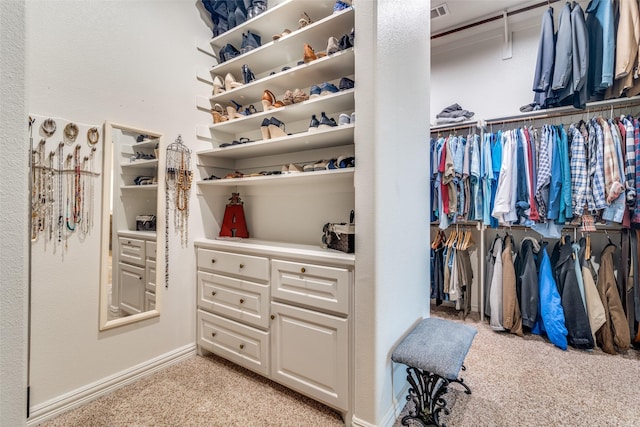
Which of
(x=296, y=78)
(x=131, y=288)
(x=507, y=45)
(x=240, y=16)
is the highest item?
(x=507, y=45)

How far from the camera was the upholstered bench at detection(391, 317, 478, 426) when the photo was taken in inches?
50.5

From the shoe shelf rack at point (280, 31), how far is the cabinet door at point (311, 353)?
1689mm

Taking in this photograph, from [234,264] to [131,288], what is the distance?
69cm

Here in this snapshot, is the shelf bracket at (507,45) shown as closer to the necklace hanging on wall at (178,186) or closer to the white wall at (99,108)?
the white wall at (99,108)

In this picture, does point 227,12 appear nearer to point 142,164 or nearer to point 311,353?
point 142,164

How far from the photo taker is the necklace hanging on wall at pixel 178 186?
207 centimetres

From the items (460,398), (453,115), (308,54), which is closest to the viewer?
(460,398)

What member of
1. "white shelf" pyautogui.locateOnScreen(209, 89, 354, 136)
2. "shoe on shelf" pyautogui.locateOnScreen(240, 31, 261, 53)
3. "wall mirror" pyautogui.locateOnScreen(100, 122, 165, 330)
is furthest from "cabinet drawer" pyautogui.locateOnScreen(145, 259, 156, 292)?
"shoe on shelf" pyautogui.locateOnScreen(240, 31, 261, 53)

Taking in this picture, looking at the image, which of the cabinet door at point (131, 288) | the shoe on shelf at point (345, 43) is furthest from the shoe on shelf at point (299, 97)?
the cabinet door at point (131, 288)

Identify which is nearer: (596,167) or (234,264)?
(234,264)

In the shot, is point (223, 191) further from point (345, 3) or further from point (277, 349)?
point (345, 3)

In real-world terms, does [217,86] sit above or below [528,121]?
above

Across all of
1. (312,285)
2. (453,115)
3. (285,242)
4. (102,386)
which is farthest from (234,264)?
(453,115)

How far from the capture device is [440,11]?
274cm
